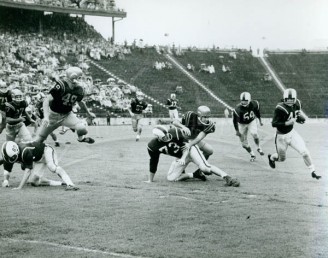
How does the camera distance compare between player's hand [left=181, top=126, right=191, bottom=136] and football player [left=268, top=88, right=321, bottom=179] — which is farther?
football player [left=268, top=88, right=321, bottom=179]

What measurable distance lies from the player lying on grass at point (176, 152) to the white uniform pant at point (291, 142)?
6.65 ft

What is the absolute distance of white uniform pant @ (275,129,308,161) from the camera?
1255 cm

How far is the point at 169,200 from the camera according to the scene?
9.62m

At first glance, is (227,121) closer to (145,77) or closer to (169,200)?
(145,77)

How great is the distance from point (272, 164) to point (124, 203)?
5691 millimetres

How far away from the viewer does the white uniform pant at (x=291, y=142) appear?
12.5 meters

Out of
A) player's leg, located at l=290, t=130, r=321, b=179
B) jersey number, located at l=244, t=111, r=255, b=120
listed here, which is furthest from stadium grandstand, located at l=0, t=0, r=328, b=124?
player's leg, located at l=290, t=130, r=321, b=179

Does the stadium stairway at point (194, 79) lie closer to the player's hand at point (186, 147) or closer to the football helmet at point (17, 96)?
the football helmet at point (17, 96)

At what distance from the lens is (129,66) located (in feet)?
142

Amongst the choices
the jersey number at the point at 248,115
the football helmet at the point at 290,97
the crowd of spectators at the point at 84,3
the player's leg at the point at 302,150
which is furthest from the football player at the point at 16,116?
the crowd of spectators at the point at 84,3

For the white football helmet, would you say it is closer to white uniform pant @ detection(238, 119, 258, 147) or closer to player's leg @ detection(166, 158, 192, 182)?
player's leg @ detection(166, 158, 192, 182)

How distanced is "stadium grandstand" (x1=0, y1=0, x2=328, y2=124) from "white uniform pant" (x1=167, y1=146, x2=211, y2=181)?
2016 cm

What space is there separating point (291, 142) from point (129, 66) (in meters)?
31.5

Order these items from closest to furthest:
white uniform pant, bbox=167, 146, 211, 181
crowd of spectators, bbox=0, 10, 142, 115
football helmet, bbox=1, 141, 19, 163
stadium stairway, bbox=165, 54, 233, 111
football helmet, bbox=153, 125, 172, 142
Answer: football helmet, bbox=1, 141, 19, 163
football helmet, bbox=153, 125, 172, 142
white uniform pant, bbox=167, 146, 211, 181
crowd of spectators, bbox=0, 10, 142, 115
stadium stairway, bbox=165, 54, 233, 111
